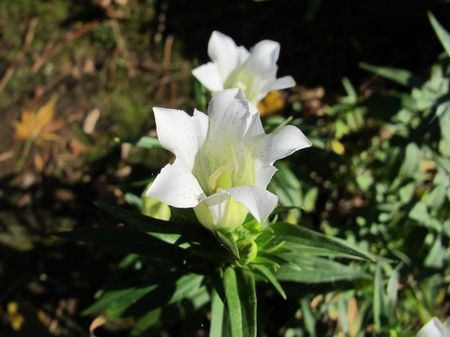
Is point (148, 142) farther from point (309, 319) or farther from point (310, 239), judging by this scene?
point (309, 319)

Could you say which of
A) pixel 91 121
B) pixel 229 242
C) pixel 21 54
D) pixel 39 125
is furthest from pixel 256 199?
pixel 21 54

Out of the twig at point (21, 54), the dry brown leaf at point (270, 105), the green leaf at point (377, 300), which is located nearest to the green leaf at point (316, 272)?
the green leaf at point (377, 300)

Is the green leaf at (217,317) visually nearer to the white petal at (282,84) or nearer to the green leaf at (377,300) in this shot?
the green leaf at (377,300)

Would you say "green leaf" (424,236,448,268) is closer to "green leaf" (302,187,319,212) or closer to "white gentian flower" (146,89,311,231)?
"green leaf" (302,187,319,212)

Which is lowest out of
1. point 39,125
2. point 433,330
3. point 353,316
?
point 353,316

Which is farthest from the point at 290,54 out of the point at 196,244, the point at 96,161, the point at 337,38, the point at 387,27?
the point at 196,244

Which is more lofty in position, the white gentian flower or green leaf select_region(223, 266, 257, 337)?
the white gentian flower

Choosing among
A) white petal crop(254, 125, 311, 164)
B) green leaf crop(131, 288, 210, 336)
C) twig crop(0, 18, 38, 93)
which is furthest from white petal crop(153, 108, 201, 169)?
twig crop(0, 18, 38, 93)
